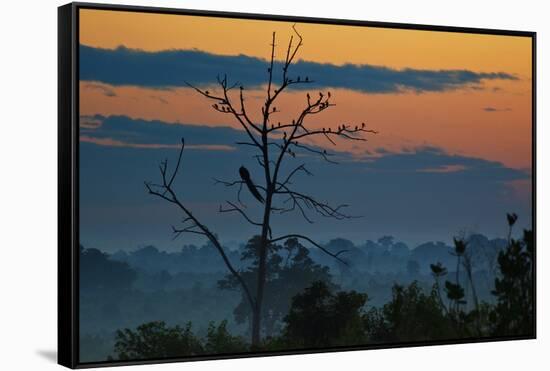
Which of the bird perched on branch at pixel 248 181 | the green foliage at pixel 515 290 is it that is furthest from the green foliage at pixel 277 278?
the green foliage at pixel 515 290

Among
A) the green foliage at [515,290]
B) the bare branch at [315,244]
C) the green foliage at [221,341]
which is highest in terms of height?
the bare branch at [315,244]

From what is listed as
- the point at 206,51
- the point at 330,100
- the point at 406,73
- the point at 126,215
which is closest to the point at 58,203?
the point at 126,215

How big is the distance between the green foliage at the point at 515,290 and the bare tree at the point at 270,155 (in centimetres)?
158

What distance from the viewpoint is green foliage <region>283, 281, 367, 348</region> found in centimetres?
977

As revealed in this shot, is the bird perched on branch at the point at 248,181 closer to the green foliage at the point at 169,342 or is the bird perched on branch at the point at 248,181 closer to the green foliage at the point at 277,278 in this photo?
the green foliage at the point at 277,278

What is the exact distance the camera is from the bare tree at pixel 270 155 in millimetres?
9523

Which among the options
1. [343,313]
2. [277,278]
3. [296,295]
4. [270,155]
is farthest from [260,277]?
[270,155]

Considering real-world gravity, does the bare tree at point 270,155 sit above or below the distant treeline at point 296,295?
above

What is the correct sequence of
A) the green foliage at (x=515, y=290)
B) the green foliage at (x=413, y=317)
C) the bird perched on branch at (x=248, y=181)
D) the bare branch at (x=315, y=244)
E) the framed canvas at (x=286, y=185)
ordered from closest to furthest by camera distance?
the framed canvas at (x=286, y=185) → the bird perched on branch at (x=248, y=181) → the bare branch at (x=315, y=244) → the green foliage at (x=413, y=317) → the green foliage at (x=515, y=290)

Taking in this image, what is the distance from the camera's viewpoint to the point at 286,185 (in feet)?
31.8

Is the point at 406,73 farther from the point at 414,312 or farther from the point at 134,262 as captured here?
the point at 134,262

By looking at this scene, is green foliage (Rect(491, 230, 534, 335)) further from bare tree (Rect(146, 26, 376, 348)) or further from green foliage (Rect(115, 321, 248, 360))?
green foliage (Rect(115, 321, 248, 360))

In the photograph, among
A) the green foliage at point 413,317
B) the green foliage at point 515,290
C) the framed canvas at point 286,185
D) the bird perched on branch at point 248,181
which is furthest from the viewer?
the green foliage at point 515,290

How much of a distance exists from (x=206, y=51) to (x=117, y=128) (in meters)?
0.82
